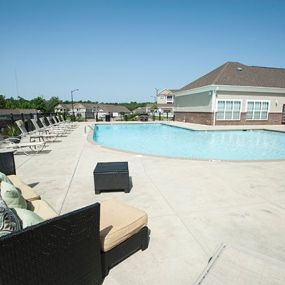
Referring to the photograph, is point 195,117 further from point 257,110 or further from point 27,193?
point 27,193

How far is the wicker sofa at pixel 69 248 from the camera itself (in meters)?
1.46

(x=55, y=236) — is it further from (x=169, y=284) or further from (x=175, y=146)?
(x=175, y=146)

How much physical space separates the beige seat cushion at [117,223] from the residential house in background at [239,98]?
20286 mm

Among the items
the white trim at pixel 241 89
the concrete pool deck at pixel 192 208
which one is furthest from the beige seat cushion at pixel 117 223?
the white trim at pixel 241 89

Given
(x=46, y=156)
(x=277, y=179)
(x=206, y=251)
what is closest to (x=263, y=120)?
(x=277, y=179)

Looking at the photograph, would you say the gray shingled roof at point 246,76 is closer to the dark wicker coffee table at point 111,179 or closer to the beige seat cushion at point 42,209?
the dark wicker coffee table at point 111,179

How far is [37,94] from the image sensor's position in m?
63.9

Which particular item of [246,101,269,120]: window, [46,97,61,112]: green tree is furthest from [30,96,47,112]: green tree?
[246,101,269,120]: window

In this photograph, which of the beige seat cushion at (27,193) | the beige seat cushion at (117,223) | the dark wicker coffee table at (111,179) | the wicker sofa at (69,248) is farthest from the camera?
the dark wicker coffee table at (111,179)

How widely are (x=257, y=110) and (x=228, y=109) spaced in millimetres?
3485

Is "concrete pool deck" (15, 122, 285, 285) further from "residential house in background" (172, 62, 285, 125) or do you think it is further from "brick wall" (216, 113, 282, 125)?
"brick wall" (216, 113, 282, 125)

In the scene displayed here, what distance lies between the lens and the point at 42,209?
115 inches

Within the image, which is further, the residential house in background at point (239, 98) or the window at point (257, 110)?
the window at point (257, 110)

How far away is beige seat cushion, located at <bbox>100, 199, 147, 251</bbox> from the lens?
91.1 inches
